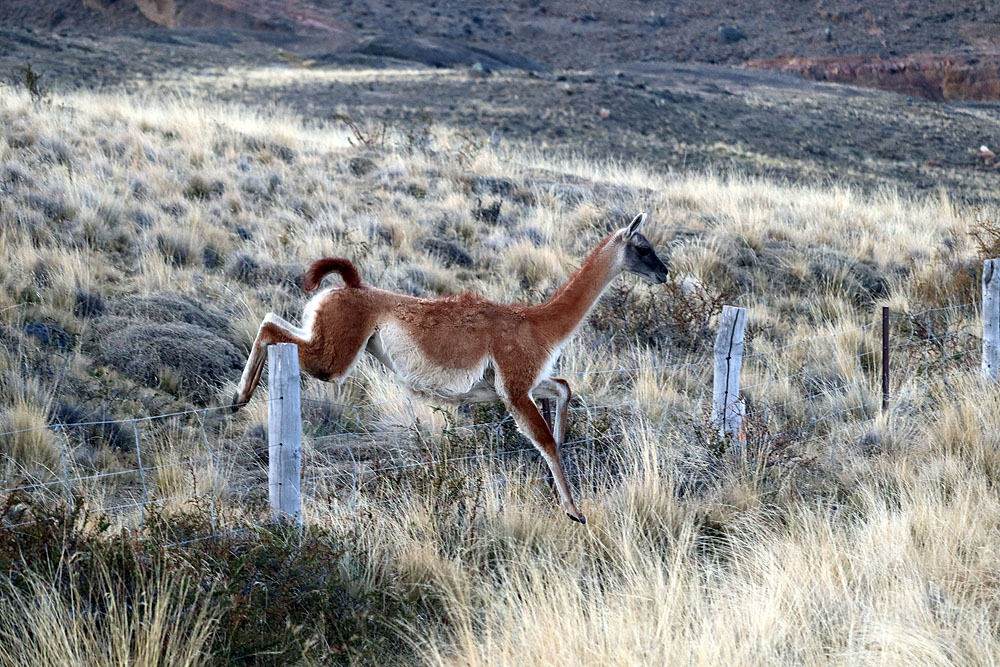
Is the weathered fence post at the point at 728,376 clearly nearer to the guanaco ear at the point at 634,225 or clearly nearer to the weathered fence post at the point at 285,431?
the guanaco ear at the point at 634,225

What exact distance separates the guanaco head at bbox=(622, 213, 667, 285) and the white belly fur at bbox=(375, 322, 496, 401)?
1.14 metres

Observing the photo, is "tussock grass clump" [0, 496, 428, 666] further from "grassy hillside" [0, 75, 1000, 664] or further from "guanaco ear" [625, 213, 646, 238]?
"guanaco ear" [625, 213, 646, 238]

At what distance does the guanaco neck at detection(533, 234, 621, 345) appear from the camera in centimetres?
509

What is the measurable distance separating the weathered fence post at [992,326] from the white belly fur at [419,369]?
5188 millimetres

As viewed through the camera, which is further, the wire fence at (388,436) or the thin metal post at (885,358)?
the thin metal post at (885,358)

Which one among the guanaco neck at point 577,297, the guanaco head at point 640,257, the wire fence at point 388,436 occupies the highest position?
the guanaco head at point 640,257

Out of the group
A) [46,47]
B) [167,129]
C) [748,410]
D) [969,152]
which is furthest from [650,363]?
[46,47]

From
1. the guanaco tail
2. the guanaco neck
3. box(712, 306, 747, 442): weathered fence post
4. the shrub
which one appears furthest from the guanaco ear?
the shrub

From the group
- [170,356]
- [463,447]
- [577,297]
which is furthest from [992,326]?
[170,356]

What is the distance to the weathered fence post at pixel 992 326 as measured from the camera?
792 centimetres

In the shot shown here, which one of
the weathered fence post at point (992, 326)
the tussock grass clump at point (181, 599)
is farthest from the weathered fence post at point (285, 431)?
the weathered fence post at point (992, 326)

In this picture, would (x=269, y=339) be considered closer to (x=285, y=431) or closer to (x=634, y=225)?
(x=285, y=431)

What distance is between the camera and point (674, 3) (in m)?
80.7

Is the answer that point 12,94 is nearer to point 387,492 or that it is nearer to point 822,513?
point 387,492
